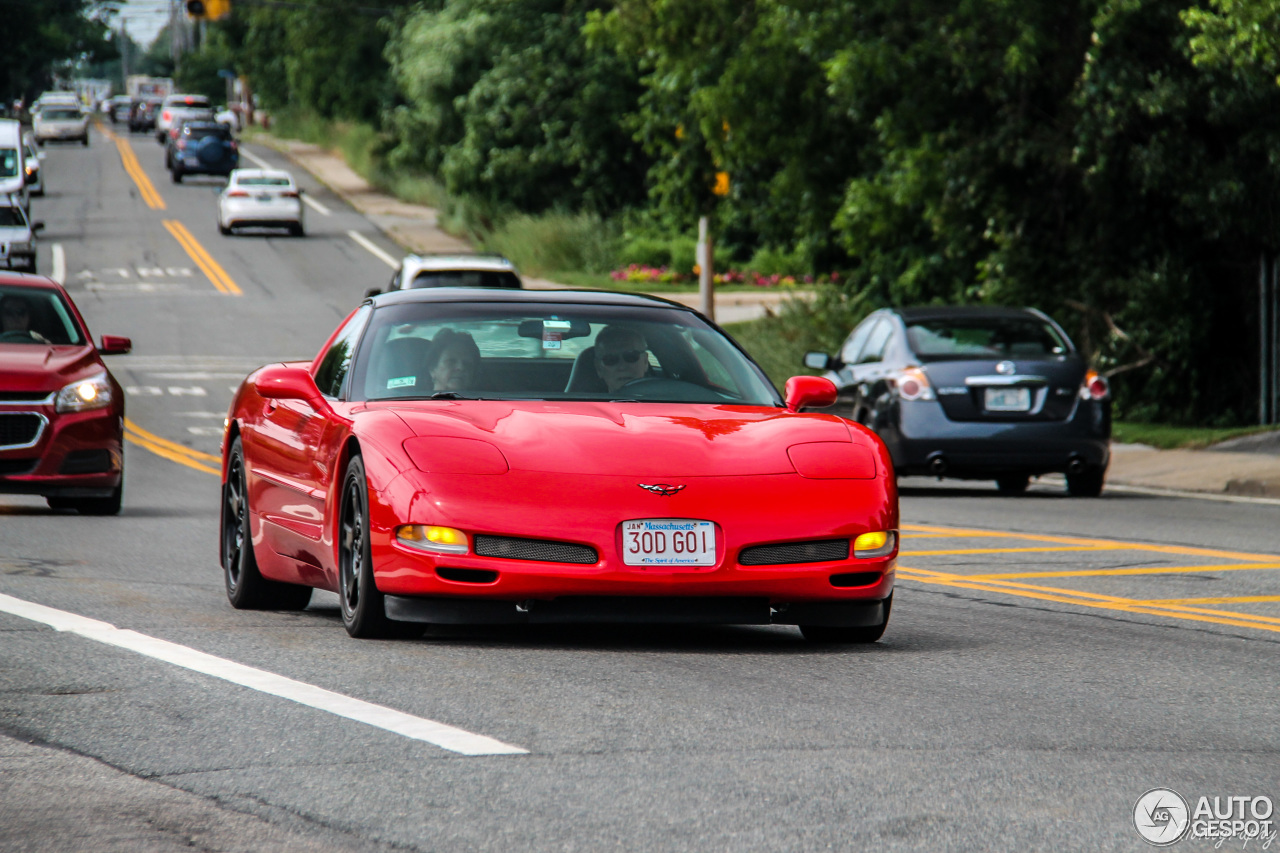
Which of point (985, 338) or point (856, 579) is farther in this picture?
point (985, 338)

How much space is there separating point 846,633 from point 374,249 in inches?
1796

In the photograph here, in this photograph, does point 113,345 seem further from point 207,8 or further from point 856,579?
point 207,8

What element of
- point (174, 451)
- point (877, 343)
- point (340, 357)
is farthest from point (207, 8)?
point (340, 357)

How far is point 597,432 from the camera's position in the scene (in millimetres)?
7605

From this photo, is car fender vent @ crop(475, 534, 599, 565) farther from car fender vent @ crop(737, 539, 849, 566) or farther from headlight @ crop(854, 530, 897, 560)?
headlight @ crop(854, 530, 897, 560)

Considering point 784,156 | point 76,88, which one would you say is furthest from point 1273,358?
point 76,88

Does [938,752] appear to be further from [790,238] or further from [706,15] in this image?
[790,238]

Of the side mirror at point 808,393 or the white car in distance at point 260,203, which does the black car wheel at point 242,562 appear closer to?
the side mirror at point 808,393

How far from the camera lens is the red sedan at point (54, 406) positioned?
1401 centimetres

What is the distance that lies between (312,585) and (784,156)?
1917 centimetres

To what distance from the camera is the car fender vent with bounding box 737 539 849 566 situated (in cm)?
739

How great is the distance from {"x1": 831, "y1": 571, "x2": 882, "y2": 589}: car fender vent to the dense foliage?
34.7 feet

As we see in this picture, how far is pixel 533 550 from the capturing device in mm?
7293

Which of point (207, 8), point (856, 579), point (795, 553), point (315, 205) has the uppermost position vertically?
point (207, 8)
